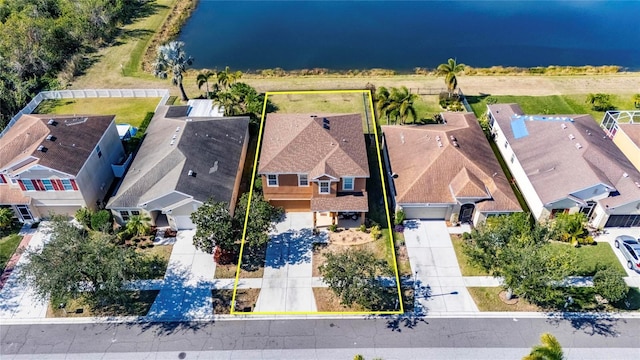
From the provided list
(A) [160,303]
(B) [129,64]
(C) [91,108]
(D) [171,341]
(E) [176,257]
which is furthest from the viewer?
(B) [129,64]

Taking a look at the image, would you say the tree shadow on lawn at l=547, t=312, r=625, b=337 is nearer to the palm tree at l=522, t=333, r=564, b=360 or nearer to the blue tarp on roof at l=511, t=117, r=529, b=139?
the palm tree at l=522, t=333, r=564, b=360

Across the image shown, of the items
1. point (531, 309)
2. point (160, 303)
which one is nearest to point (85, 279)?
point (160, 303)

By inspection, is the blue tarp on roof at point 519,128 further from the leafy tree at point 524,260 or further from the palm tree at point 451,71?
the leafy tree at point 524,260

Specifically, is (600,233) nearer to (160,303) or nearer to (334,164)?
(334,164)

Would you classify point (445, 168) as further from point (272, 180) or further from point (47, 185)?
point (47, 185)

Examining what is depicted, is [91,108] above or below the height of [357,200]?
above

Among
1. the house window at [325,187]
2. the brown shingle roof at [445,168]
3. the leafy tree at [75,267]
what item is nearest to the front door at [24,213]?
the leafy tree at [75,267]
